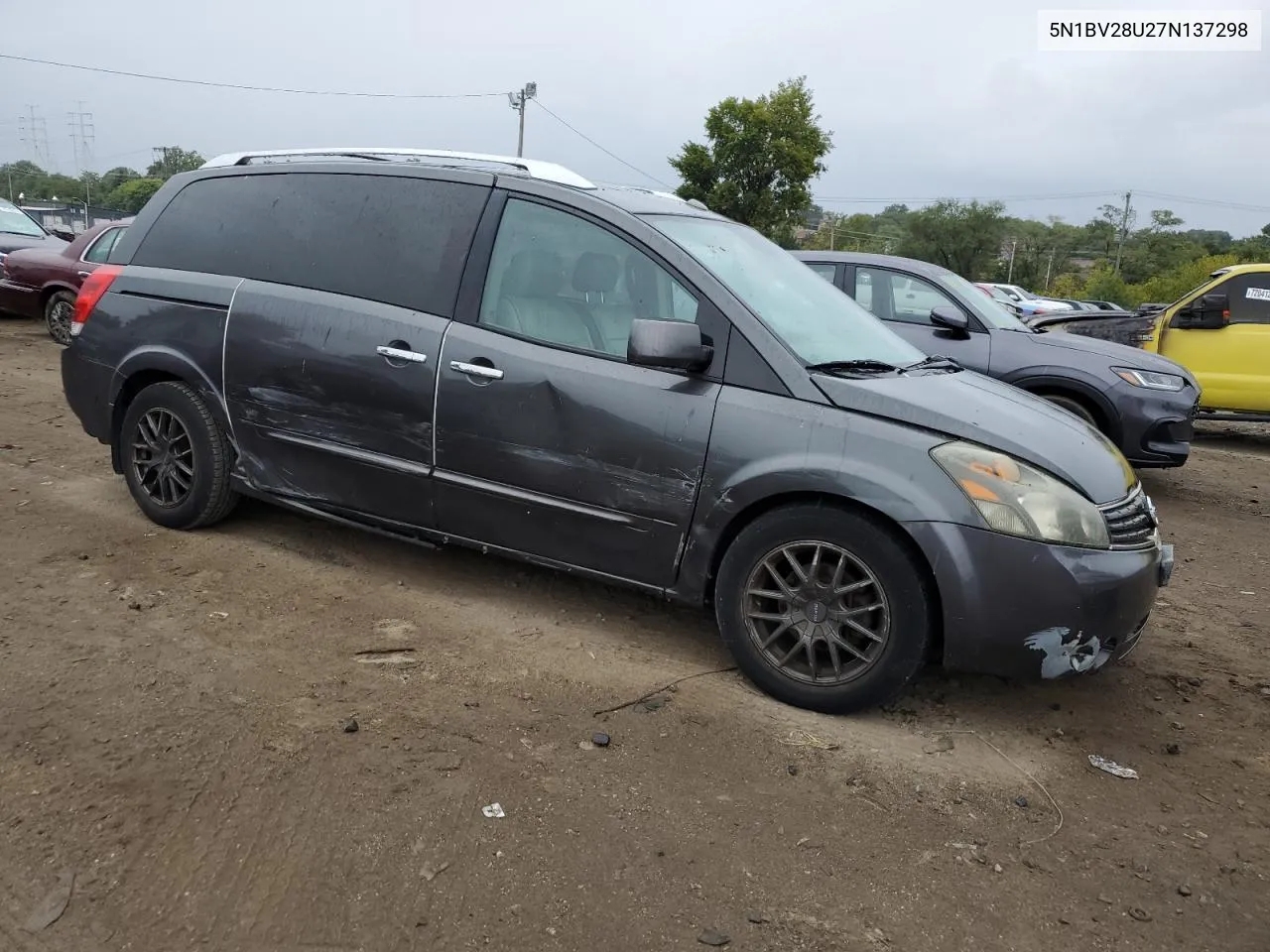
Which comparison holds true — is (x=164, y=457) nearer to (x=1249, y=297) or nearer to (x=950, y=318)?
(x=950, y=318)

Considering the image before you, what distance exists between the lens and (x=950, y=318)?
7.02 m

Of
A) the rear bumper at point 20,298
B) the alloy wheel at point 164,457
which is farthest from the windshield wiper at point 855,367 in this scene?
the rear bumper at point 20,298

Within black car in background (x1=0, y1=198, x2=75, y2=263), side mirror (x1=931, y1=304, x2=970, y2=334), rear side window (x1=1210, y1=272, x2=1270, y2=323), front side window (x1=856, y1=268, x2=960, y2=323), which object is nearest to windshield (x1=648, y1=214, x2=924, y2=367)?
side mirror (x1=931, y1=304, x2=970, y2=334)

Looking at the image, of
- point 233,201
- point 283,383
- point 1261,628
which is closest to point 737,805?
point 283,383

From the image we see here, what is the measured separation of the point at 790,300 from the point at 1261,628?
2762 mm

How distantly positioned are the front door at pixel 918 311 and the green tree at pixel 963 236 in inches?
3056

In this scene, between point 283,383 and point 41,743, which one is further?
point 283,383

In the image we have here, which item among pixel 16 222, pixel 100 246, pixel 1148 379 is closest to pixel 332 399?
pixel 1148 379

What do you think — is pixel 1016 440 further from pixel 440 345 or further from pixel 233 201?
pixel 233 201

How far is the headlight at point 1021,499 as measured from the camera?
3193mm

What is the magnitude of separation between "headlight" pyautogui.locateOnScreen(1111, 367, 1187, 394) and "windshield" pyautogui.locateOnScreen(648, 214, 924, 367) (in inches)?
134

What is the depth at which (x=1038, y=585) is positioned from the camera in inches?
125

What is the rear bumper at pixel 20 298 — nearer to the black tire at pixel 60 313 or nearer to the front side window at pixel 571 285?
the black tire at pixel 60 313

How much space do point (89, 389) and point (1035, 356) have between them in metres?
6.04
